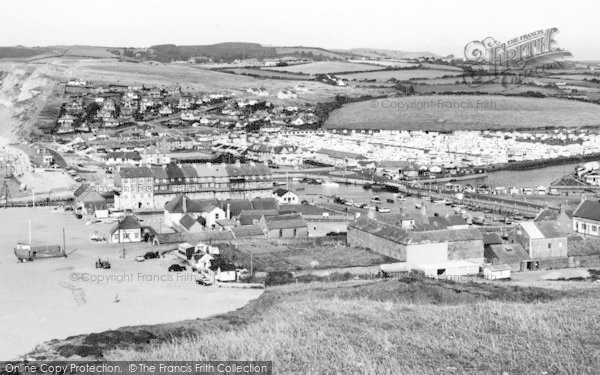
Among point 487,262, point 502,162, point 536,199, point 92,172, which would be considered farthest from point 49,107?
point 487,262

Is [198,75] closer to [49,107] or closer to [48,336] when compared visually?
[49,107]

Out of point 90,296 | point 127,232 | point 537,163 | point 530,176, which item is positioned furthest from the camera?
point 537,163

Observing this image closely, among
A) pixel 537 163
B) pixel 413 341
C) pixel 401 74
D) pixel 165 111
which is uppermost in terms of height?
pixel 401 74

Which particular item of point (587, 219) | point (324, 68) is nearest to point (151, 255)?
point (587, 219)

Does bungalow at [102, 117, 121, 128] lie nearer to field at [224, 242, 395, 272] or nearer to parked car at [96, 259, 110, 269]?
field at [224, 242, 395, 272]

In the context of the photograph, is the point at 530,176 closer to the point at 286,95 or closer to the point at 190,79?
the point at 286,95
